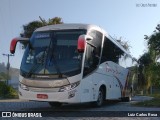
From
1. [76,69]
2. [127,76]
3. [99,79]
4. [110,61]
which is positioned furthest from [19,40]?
[127,76]

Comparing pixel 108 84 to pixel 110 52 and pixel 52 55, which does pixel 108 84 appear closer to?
pixel 110 52

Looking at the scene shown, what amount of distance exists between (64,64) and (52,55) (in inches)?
26.1

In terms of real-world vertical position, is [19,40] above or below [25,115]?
above

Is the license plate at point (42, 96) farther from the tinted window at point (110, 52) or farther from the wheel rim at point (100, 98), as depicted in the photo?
the tinted window at point (110, 52)

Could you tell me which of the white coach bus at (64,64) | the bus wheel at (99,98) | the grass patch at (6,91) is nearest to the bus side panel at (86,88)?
the white coach bus at (64,64)

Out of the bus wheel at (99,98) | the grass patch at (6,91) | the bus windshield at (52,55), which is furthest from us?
the grass patch at (6,91)

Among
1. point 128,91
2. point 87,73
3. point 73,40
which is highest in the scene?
point 73,40

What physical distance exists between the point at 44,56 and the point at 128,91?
10.3 m

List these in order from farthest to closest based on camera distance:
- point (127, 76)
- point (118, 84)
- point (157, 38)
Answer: point (157, 38) → point (127, 76) → point (118, 84)

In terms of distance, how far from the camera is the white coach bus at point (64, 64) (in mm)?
12273

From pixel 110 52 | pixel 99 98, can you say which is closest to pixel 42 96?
pixel 99 98

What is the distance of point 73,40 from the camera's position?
43.1ft

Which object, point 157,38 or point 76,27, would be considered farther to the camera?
point 157,38

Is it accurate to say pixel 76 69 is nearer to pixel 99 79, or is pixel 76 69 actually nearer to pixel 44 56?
pixel 44 56
